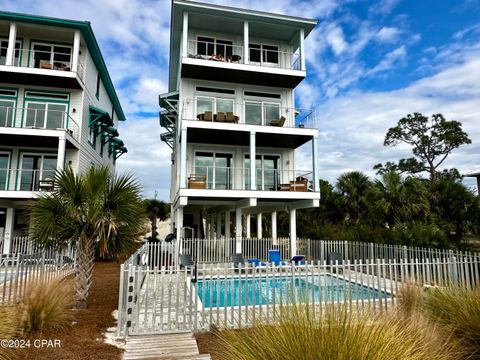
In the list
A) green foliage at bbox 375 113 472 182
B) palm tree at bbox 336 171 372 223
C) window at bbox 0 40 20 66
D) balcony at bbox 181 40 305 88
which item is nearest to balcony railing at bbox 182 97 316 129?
balcony at bbox 181 40 305 88

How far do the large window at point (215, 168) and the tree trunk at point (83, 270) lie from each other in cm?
1018

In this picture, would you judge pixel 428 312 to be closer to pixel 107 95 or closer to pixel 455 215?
pixel 455 215

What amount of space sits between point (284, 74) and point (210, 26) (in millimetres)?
5470

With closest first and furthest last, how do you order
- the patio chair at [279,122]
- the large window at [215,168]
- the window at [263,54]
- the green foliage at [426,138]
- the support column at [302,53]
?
the patio chair at [279,122] < the large window at [215,168] < the support column at [302,53] < the window at [263,54] < the green foliage at [426,138]

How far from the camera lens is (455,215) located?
18.9m

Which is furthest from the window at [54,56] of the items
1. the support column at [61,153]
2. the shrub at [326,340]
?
the shrub at [326,340]

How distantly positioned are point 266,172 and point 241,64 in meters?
6.38

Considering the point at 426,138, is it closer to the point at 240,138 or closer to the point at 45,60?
the point at 240,138

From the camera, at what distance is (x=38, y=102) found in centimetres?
1925

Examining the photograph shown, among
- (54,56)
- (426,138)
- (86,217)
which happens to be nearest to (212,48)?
(54,56)

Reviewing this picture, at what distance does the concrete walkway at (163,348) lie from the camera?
5047 mm

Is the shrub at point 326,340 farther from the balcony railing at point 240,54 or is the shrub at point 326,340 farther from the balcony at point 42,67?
the balcony at point 42,67

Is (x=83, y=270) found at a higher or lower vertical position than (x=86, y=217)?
lower

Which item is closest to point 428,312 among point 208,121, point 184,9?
point 208,121
